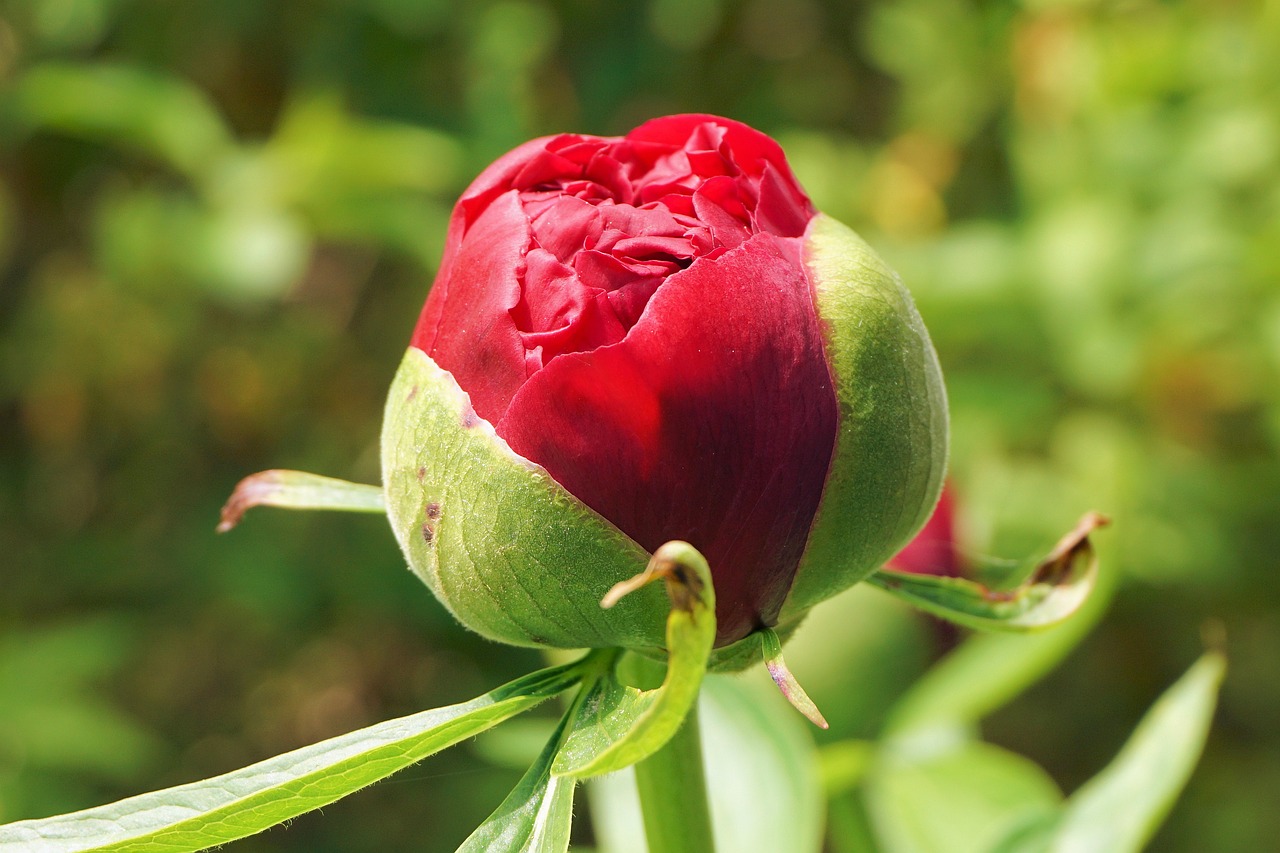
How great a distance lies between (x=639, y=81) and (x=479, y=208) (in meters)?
1.44

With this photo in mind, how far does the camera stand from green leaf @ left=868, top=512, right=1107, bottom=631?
1.63 ft

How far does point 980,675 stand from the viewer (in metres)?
0.85

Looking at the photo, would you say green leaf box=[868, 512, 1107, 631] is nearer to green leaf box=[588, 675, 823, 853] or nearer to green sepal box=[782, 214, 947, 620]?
green sepal box=[782, 214, 947, 620]

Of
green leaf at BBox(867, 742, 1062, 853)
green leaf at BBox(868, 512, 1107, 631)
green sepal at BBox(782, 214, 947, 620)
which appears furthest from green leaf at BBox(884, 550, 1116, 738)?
green sepal at BBox(782, 214, 947, 620)

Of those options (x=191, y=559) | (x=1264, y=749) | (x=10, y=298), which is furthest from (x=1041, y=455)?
(x=10, y=298)

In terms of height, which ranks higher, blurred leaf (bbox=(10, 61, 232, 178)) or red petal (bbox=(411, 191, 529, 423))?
red petal (bbox=(411, 191, 529, 423))

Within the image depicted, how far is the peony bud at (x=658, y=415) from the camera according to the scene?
40cm

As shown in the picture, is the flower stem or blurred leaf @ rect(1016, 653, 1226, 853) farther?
blurred leaf @ rect(1016, 653, 1226, 853)

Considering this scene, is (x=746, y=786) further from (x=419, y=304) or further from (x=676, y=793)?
(x=419, y=304)

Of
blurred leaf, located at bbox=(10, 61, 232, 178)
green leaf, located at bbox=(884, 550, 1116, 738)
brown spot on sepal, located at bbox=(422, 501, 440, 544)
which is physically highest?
brown spot on sepal, located at bbox=(422, 501, 440, 544)

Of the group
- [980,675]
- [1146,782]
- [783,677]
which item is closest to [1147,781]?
[1146,782]

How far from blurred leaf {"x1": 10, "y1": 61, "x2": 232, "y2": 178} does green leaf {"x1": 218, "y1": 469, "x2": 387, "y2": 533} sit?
1216mm

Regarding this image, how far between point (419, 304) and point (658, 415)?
157cm

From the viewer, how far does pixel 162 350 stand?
174cm
